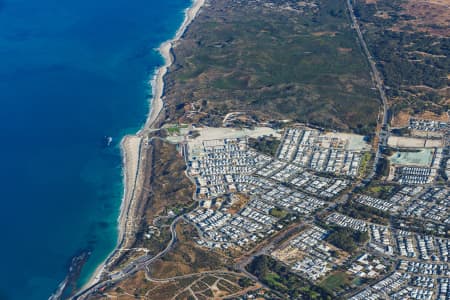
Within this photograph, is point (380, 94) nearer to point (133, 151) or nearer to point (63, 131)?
point (133, 151)

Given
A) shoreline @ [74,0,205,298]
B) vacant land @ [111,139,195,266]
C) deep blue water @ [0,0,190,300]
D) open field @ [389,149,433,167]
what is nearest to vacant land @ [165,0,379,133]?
shoreline @ [74,0,205,298]

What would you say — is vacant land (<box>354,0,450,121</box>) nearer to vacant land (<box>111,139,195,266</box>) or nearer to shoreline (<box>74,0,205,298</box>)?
vacant land (<box>111,139,195,266</box>)

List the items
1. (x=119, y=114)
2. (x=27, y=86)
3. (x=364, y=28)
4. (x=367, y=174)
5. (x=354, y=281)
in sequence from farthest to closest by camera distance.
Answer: (x=364, y=28) → (x=27, y=86) → (x=119, y=114) → (x=367, y=174) → (x=354, y=281)

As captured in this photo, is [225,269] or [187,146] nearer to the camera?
[225,269]

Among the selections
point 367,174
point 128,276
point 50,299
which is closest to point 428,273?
point 367,174

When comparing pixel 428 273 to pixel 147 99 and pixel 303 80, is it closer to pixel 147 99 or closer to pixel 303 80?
pixel 303 80

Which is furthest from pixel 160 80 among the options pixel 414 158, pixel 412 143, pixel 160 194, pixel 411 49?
pixel 414 158
